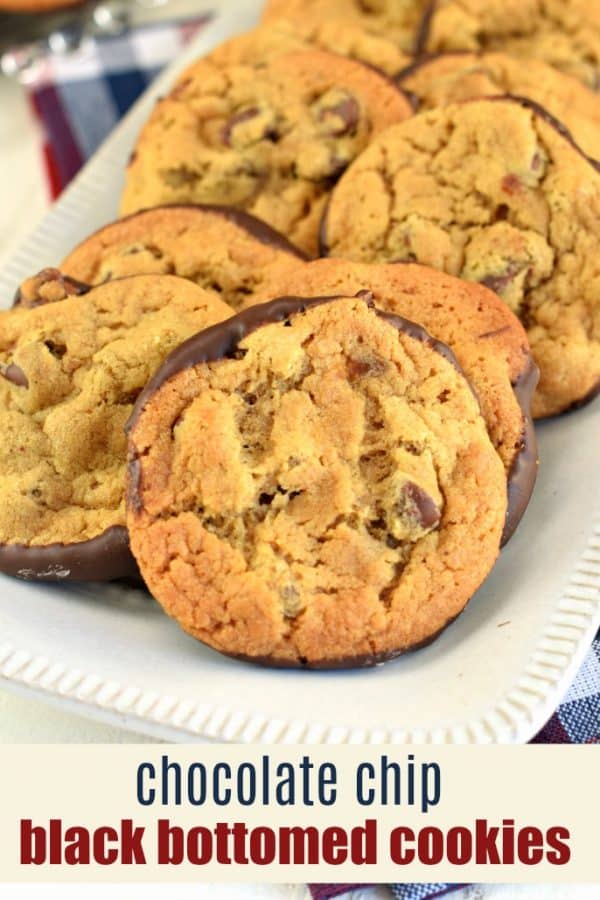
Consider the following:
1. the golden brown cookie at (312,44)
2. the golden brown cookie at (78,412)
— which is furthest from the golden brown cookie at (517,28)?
the golden brown cookie at (78,412)

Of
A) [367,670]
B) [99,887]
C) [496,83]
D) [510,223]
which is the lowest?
[99,887]

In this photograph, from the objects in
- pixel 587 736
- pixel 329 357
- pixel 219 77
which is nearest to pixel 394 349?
pixel 329 357

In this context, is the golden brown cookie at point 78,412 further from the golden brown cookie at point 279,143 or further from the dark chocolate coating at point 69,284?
the golden brown cookie at point 279,143

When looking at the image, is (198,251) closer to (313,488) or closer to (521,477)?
(313,488)

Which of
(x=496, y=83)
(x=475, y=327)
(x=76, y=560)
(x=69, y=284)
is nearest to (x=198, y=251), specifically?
(x=69, y=284)

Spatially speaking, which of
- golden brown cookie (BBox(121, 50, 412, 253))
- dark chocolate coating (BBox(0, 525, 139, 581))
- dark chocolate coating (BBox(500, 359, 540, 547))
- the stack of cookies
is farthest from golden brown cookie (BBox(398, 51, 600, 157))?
dark chocolate coating (BBox(0, 525, 139, 581))

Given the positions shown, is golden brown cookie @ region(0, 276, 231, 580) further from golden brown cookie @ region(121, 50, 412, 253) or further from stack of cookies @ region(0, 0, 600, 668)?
golden brown cookie @ region(121, 50, 412, 253)
